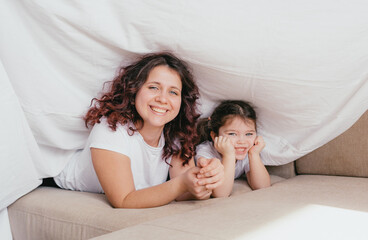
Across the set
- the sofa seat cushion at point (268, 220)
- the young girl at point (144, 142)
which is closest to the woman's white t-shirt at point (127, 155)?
the young girl at point (144, 142)

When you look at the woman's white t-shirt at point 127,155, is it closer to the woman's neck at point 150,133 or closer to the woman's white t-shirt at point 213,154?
the woman's neck at point 150,133

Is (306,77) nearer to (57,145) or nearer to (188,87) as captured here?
(188,87)

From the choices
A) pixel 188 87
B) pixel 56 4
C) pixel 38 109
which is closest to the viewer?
pixel 56 4

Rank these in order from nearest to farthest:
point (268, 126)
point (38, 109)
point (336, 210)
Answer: point (336, 210), point (38, 109), point (268, 126)

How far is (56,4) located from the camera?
0.95 m

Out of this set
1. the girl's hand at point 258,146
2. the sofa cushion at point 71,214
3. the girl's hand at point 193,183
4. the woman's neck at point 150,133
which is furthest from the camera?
the girl's hand at point 258,146

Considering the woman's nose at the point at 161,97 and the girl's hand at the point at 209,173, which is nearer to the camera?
the girl's hand at the point at 209,173

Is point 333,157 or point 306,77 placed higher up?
point 306,77

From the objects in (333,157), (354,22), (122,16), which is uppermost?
(122,16)

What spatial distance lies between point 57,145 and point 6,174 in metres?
0.19

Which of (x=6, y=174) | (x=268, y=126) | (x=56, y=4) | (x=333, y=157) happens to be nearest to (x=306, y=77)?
(x=268, y=126)

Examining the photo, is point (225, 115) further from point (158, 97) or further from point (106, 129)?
point (106, 129)

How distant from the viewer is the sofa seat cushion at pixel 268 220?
0.59 metres

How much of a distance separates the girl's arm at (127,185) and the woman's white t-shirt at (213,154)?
354 millimetres
